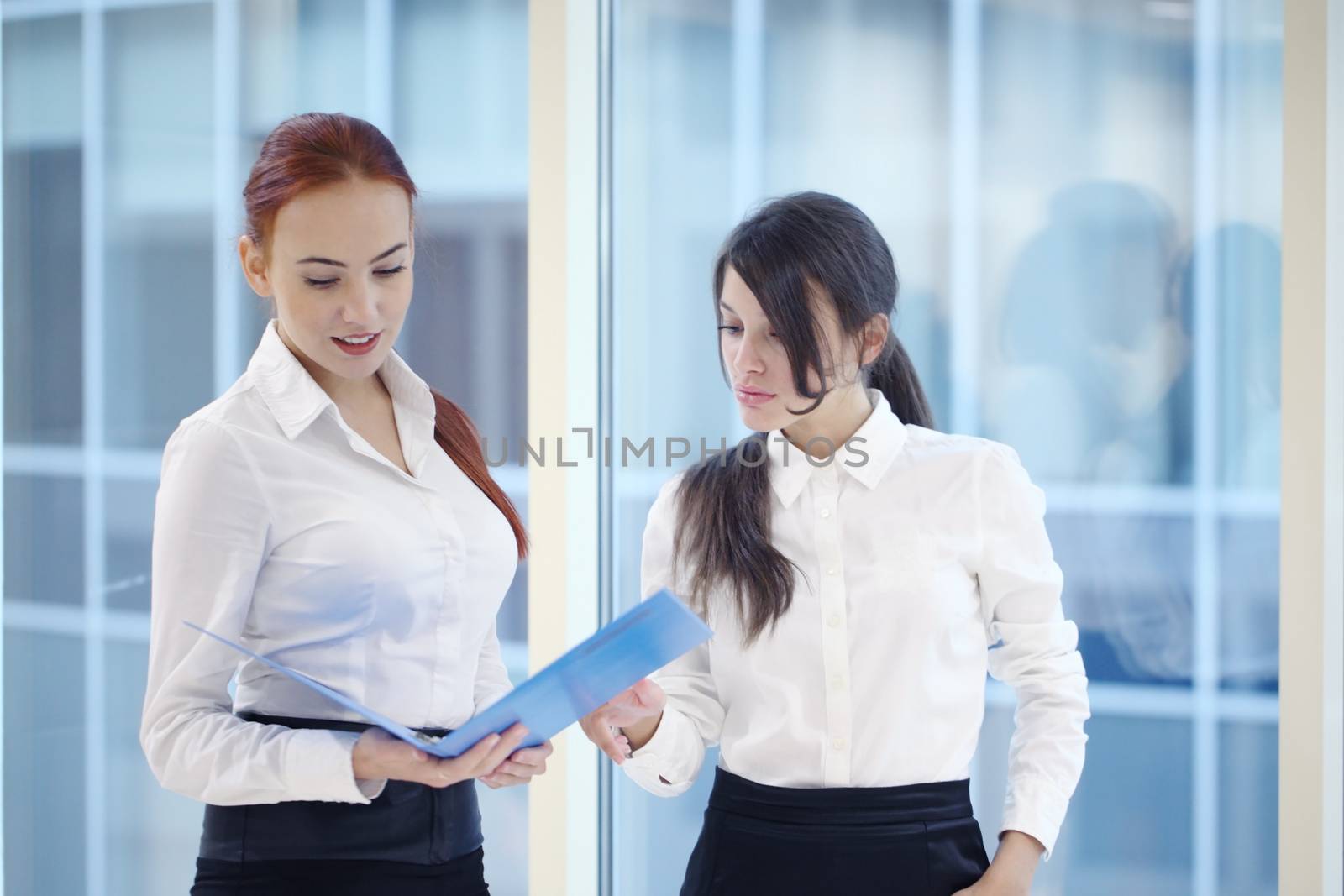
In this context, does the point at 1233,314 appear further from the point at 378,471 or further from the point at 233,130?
the point at 233,130

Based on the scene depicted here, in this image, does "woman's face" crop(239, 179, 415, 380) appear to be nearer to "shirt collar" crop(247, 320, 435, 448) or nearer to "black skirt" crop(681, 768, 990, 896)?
"shirt collar" crop(247, 320, 435, 448)

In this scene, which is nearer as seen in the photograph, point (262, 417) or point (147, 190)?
point (262, 417)

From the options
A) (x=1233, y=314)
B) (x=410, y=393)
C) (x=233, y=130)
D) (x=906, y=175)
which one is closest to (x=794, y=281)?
(x=410, y=393)

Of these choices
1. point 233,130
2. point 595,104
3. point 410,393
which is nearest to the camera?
point 410,393

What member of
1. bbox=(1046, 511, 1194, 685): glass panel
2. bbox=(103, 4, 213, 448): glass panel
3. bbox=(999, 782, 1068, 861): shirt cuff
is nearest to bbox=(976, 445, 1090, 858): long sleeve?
bbox=(999, 782, 1068, 861): shirt cuff

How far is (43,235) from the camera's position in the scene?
2.71 m

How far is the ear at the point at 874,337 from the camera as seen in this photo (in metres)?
1.39

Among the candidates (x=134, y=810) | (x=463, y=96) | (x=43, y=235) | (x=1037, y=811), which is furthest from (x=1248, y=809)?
(x=43, y=235)

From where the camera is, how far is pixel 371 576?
1.26m

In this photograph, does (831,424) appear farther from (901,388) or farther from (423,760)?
(423,760)

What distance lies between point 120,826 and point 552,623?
129cm

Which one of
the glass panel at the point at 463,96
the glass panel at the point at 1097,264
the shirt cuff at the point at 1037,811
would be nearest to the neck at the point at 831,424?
the shirt cuff at the point at 1037,811

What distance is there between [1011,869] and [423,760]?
674 mm

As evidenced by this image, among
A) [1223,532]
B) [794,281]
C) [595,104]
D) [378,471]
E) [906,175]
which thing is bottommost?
[1223,532]
